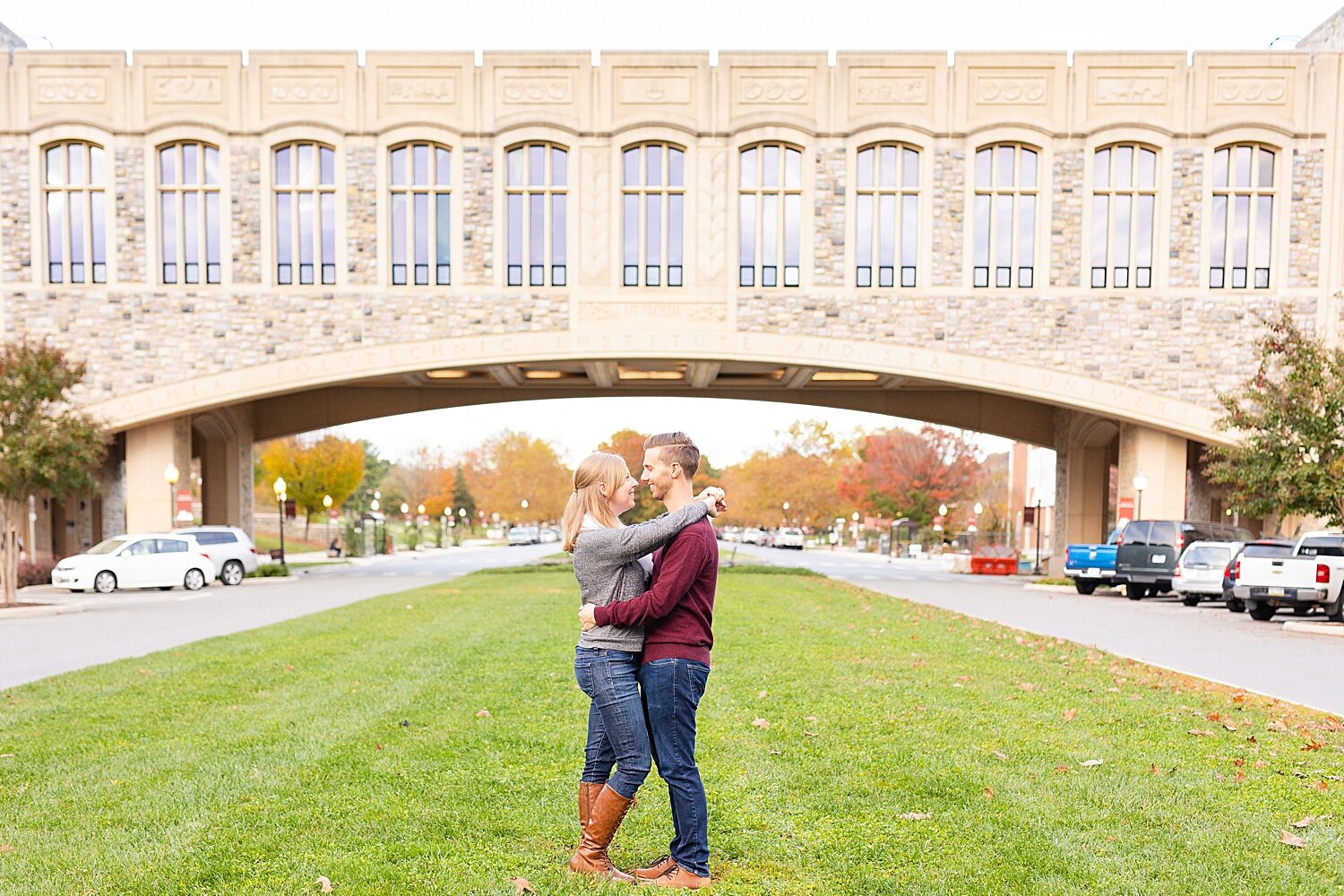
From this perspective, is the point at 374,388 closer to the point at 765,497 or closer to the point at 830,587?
the point at 830,587

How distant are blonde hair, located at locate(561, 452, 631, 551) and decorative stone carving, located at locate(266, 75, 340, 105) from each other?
2936 centimetres

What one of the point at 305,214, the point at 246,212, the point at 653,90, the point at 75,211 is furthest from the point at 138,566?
the point at 653,90

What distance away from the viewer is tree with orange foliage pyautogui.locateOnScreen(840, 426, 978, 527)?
5997 cm

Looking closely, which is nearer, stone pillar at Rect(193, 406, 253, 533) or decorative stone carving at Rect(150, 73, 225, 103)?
decorative stone carving at Rect(150, 73, 225, 103)

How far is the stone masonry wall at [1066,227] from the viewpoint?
30172mm

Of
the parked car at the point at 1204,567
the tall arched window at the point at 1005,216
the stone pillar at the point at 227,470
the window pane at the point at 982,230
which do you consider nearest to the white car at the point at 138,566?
the stone pillar at the point at 227,470

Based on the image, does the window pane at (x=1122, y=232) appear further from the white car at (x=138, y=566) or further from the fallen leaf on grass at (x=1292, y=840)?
the fallen leaf on grass at (x=1292, y=840)

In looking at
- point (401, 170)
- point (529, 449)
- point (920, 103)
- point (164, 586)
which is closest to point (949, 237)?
point (920, 103)

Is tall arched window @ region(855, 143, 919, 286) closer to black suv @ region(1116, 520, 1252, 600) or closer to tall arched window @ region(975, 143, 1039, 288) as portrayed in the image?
tall arched window @ region(975, 143, 1039, 288)

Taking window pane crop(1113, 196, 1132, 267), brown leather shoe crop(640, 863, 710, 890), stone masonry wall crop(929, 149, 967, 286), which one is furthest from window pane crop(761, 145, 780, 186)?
brown leather shoe crop(640, 863, 710, 890)

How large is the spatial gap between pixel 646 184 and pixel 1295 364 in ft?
60.9

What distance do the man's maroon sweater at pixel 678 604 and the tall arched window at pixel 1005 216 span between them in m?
28.1

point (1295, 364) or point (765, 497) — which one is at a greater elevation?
point (1295, 364)

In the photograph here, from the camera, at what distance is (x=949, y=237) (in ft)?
100
